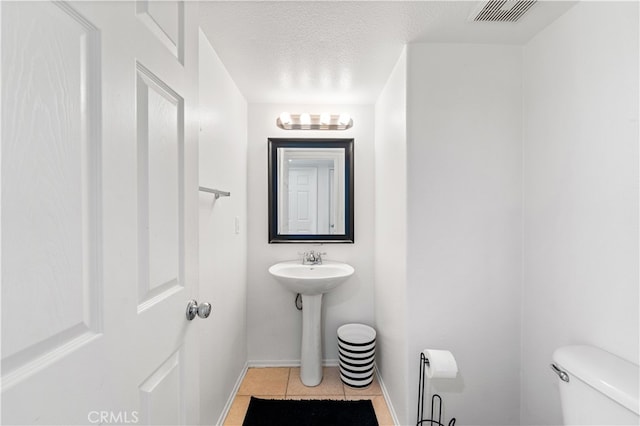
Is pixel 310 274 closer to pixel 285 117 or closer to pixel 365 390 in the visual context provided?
pixel 365 390

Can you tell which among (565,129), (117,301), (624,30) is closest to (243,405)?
(117,301)

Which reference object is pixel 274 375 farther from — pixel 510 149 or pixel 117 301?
pixel 510 149

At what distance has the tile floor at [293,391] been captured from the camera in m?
1.87

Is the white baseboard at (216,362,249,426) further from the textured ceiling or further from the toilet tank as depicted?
the textured ceiling

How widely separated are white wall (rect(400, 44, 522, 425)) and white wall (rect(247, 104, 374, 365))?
0.91 m

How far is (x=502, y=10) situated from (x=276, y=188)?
1774 mm

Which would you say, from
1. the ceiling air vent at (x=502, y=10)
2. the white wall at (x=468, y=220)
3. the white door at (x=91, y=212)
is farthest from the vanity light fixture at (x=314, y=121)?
the white door at (x=91, y=212)

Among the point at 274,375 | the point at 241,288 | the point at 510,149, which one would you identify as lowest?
the point at 274,375

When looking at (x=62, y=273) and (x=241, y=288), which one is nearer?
(x=62, y=273)

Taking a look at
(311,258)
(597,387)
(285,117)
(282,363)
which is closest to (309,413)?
(282,363)

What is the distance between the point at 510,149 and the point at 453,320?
3.13 feet

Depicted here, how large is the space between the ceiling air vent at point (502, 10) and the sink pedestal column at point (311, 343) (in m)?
1.88

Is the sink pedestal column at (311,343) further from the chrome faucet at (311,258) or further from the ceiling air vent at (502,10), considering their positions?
the ceiling air vent at (502,10)

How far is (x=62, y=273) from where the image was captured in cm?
47
